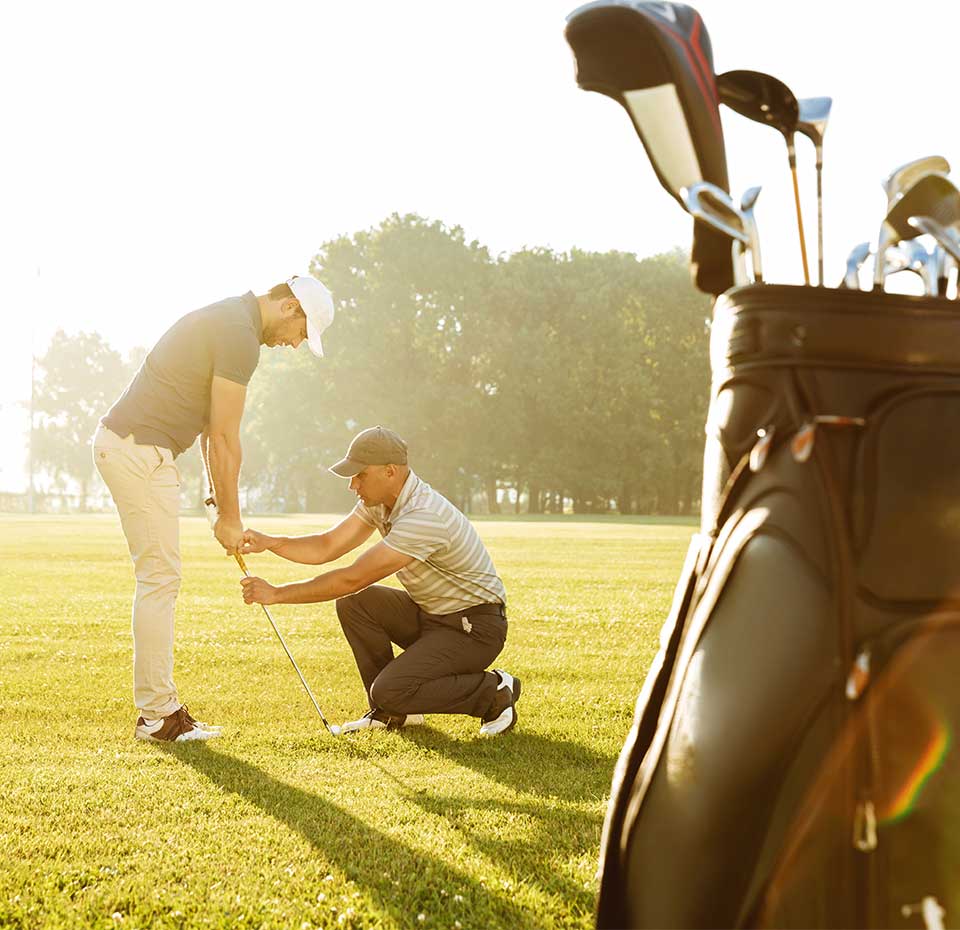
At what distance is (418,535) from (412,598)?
0.76m

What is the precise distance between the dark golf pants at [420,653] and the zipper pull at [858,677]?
14.9 ft

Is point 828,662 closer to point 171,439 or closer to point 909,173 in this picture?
point 909,173

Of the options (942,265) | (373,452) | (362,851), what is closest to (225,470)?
(373,452)

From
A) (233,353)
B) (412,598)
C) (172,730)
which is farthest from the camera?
(412,598)

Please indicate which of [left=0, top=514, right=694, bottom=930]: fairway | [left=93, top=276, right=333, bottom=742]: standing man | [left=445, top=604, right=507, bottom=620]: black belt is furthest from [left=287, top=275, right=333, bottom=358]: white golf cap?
[left=0, top=514, right=694, bottom=930]: fairway

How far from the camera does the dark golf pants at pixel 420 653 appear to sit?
6.03 m

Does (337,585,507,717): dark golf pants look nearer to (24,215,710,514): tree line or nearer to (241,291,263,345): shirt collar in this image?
(241,291,263,345): shirt collar

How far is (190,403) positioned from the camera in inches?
235

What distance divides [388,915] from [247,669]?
5396 mm

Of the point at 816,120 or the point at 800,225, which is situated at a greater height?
the point at 816,120

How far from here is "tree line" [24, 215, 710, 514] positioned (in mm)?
59000

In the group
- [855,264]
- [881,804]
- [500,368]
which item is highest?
[500,368]

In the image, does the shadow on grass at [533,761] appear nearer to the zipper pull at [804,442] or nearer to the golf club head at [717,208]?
the zipper pull at [804,442]

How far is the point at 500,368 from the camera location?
5934 centimetres
